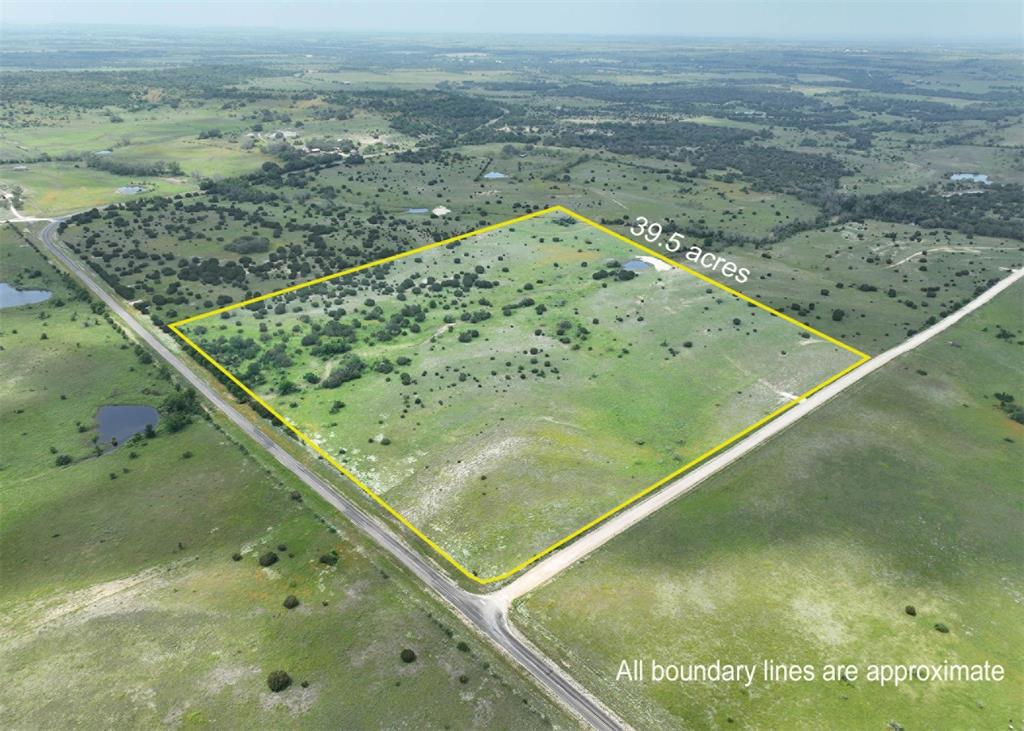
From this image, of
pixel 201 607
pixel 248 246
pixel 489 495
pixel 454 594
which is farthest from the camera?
pixel 248 246

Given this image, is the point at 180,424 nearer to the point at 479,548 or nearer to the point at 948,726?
the point at 479,548

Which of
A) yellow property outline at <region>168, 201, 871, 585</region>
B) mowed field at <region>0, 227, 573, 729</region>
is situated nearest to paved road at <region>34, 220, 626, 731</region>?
mowed field at <region>0, 227, 573, 729</region>

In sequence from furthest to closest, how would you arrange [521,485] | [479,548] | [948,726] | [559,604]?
[521,485] → [479,548] → [559,604] → [948,726]

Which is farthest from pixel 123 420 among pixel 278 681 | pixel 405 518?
pixel 278 681

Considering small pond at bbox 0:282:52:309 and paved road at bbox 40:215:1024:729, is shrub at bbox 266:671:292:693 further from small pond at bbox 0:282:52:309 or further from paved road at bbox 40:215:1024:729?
small pond at bbox 0:282:52:309

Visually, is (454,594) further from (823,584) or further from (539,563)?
(823,584)

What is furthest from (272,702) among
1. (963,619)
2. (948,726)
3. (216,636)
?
(963,619)

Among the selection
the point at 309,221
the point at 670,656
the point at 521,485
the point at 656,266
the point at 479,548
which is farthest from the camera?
the point at 309,221
